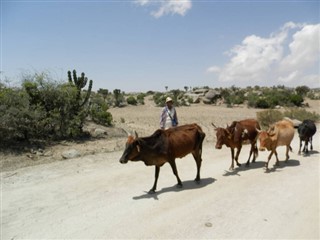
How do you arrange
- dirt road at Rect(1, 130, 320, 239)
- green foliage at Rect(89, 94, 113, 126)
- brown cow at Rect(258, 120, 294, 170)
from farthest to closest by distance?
green foliage at Rect(89, 94, 113, 126) < brown cow at Rect(258, 120, 294, 170) < dirt road at Rect(1, 130, 320, 239)

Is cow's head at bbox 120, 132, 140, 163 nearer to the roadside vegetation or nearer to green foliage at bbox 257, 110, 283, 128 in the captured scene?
the roadside vegetation

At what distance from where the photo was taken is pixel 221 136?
841 cm

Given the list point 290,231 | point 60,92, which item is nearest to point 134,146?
point 290,231

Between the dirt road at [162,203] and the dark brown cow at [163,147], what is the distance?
2.56ft

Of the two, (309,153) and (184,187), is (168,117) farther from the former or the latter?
(309,153)

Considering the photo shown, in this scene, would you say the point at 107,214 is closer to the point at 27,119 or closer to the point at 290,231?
the point at 290,231

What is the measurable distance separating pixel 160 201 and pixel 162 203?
0.41 feet

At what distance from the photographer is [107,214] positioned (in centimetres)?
625

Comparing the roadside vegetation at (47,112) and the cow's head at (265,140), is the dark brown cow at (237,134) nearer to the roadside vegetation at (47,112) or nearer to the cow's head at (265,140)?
the cow's head at (265,140)

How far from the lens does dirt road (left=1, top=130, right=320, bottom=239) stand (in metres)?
5.48

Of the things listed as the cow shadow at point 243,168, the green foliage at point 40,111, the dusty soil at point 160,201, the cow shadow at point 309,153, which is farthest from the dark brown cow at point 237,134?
the green foliage at point 40,111

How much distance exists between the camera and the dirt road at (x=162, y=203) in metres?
Result: 5.48

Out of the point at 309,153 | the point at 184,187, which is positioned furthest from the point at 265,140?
the point at 309,153

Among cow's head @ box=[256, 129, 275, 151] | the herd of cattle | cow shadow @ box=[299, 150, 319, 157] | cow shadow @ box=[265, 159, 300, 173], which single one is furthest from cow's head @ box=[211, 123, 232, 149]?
cow shadow @ box=[299, 150, 319, 157]
